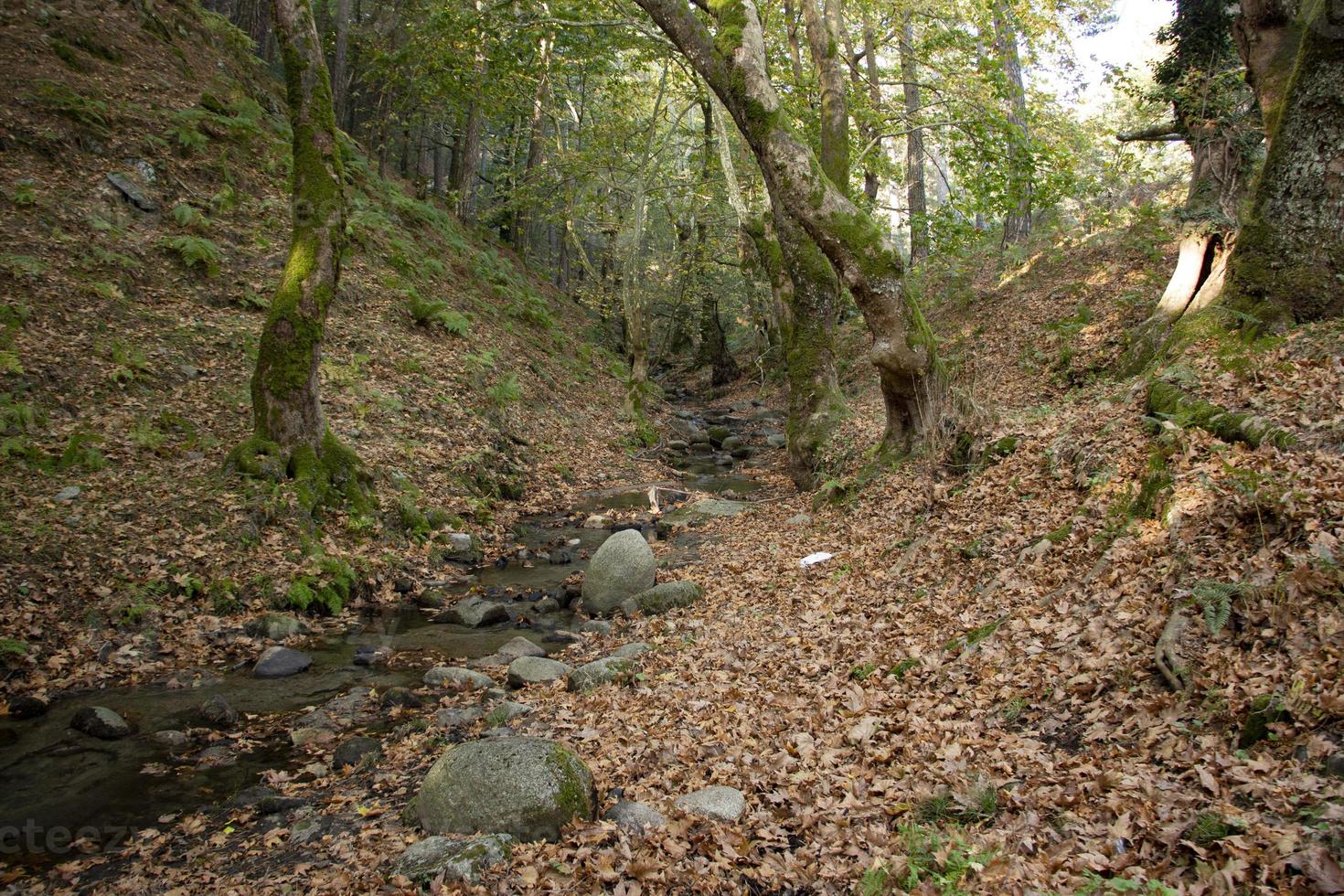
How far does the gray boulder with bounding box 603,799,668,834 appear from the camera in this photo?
4.78m

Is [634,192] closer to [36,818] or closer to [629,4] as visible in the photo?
[629,4]

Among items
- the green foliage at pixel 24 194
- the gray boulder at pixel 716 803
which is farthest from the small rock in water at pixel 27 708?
the green foliage at pixel 24 194

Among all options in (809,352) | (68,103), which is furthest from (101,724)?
(68,103)

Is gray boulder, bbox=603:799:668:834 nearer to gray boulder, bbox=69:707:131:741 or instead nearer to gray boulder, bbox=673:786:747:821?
gray boulder, bbox=673:786:747:821

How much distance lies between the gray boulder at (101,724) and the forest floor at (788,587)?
0.75m

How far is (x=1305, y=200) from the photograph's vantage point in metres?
7.24

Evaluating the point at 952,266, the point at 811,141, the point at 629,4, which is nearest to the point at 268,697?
the point at 811,141

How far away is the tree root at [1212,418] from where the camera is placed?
5.42 meters

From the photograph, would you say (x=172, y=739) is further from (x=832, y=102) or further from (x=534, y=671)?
(x=832, y=102)

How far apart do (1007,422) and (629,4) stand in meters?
14.2

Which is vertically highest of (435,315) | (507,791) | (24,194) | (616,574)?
(24,194)

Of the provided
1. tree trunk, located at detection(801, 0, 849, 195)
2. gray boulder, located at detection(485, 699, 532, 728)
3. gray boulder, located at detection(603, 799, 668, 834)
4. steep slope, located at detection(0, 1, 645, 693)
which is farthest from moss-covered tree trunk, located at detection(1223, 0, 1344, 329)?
steep slope, located at detection(0, 1, 645, 693)

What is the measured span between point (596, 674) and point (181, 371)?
27.3ft

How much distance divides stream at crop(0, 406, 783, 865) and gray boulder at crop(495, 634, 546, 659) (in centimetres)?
17
